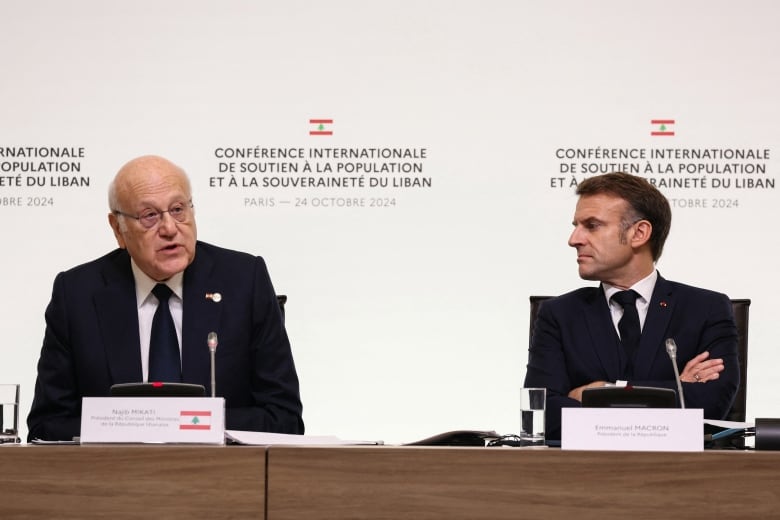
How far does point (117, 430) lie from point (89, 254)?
2597 mm

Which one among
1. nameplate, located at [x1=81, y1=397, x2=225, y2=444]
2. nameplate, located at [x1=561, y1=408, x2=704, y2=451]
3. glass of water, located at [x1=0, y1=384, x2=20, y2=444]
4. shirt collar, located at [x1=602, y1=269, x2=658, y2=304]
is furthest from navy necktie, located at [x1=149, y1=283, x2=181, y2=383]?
nameplate, located at [x1=561, y1=408, x2=704, y2=451]

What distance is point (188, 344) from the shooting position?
9.94 feet

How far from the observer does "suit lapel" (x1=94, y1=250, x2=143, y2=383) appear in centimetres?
301

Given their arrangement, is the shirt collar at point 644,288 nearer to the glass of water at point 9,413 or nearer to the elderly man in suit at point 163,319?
the elderly man in suit at point 163,319

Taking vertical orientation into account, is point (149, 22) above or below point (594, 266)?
above

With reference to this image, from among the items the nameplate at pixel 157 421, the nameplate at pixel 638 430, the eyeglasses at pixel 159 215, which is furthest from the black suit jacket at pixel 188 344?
the nameplate at pixel 638 430

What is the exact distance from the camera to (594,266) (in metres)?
3.38

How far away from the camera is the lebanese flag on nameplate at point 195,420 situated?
2.00 metres

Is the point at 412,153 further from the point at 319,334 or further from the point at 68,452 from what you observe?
the point at 68,452

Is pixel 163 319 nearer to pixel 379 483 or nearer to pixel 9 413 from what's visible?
pixel 9 413

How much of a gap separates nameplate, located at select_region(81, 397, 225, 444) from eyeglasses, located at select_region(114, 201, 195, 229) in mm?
1121

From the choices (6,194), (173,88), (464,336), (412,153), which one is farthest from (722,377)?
(6,194)

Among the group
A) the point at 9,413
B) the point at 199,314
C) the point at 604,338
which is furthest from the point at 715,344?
the point at 9,413

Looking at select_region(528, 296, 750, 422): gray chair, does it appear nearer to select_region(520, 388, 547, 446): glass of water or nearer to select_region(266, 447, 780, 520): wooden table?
select_region(520, 388, 547, 446): glass of water
